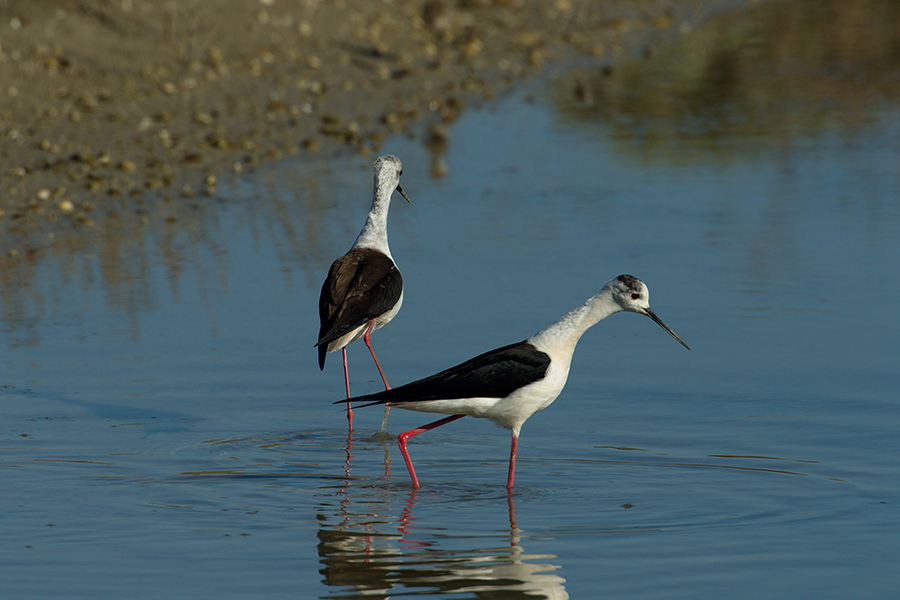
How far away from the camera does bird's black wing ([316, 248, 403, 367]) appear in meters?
6.81

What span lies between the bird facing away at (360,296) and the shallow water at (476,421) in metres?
0.41

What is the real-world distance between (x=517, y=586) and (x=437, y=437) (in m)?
1.97

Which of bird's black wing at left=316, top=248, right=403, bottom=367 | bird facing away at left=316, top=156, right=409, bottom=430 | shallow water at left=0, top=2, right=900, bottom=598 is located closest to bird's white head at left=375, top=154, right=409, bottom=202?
bird facing away at left=316, top=156, right=409, bottom=430

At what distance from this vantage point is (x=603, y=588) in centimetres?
476

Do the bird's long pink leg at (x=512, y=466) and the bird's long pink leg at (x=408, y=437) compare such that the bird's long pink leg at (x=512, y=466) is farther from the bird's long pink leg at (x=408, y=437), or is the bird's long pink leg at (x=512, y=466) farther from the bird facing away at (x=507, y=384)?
the bird's long pink leg at (x=408, y=437)

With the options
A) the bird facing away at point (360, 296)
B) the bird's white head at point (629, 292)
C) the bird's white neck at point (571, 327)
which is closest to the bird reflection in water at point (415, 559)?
the bird's white neck at point (571, 327)

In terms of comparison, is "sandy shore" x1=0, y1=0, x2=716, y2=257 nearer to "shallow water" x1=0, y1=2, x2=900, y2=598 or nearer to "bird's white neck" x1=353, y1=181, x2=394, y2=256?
"shallow water" x1=0, y1=2, x2=900, y2=598

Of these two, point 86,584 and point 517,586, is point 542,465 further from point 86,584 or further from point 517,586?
point 86,584

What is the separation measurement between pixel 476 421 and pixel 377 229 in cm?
141

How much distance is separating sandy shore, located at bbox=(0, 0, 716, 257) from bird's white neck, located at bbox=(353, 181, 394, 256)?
3070 millimetres

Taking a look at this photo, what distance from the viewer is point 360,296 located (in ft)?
23.0

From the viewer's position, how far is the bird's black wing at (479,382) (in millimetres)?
5852

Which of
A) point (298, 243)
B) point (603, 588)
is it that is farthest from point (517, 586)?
point (298, 243)

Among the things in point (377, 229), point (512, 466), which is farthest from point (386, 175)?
point (512, 466)
